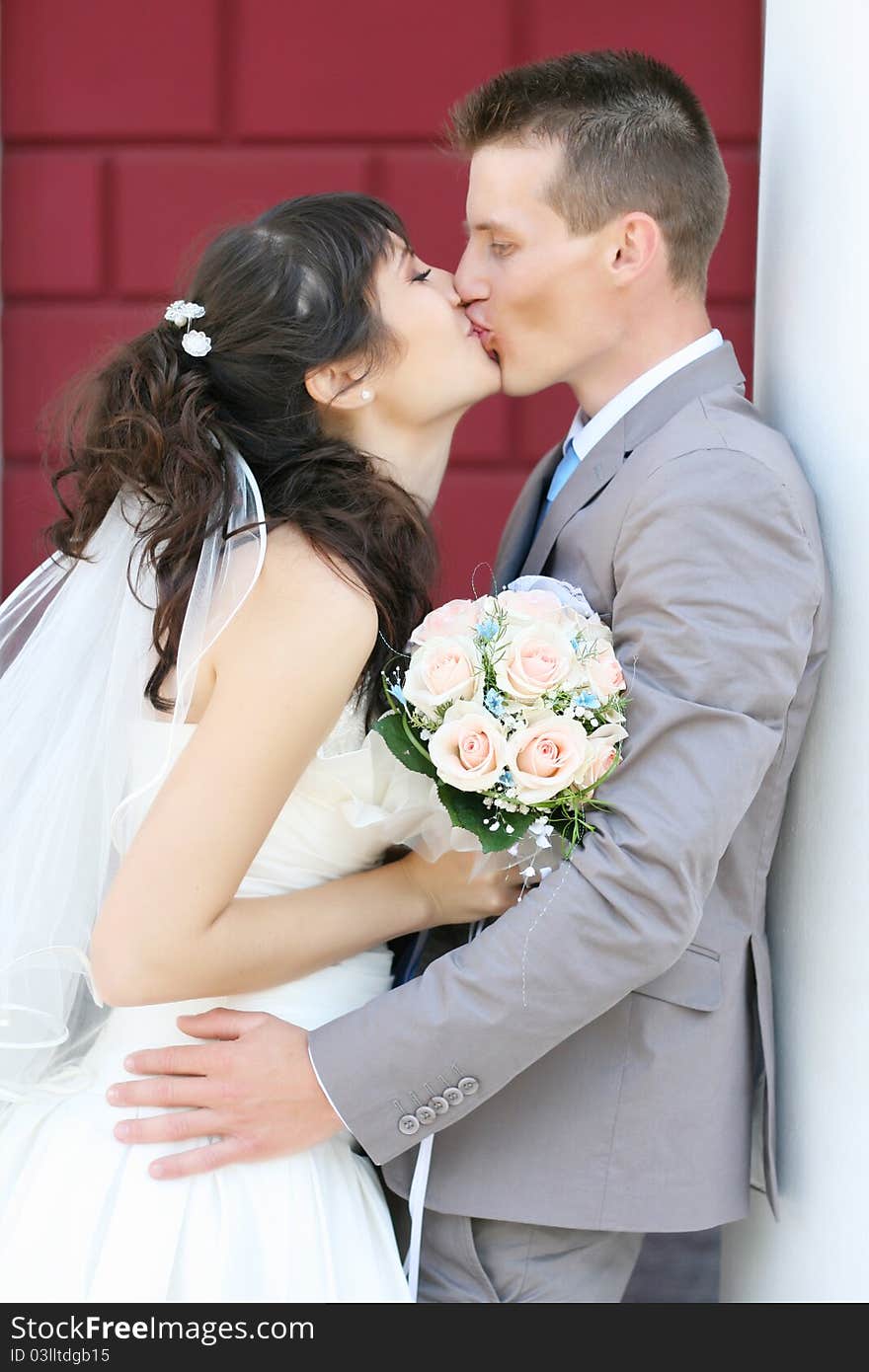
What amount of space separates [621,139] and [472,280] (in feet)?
0.93

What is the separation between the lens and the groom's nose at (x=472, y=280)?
6.68ft

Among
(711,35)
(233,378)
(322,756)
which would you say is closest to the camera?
(322,756)

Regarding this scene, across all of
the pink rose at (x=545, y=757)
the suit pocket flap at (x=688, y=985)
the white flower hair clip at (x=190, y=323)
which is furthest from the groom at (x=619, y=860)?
the white flower hair clip at (x=190, y=323)

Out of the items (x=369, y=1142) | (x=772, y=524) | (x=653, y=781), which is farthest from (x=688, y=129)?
(x=369, y=1142)

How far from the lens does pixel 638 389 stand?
1938mm

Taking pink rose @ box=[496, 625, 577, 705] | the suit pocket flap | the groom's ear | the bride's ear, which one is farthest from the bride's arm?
the groom's ear

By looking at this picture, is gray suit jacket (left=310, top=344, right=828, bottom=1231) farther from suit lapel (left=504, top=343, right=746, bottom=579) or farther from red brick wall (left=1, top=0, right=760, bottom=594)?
red brick wall (left=1, top=0, right=760, bottom=594)

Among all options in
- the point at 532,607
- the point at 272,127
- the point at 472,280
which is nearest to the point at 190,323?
the point at 472,280

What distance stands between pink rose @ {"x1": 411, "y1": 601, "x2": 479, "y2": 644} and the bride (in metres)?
0.09

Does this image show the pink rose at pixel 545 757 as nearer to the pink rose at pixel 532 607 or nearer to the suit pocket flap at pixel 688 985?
the pink rose at pixel 532 607

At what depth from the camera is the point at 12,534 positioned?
4.00 m

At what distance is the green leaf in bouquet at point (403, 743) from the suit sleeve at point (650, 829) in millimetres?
199
